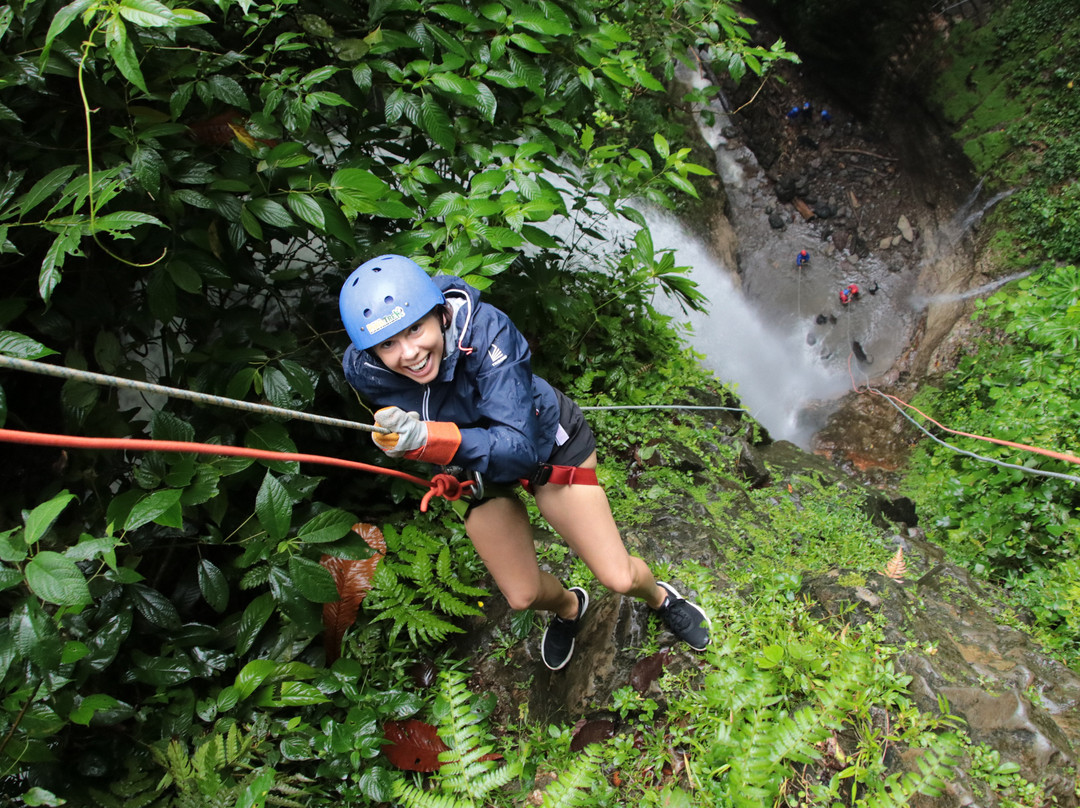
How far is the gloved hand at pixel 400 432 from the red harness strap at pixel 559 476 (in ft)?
1.97

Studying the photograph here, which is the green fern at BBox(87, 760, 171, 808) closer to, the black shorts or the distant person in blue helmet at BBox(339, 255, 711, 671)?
the distant person in blue helmet at BBox(339, 255, 711, 671)

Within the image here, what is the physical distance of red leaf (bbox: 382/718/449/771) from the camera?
296 centimetres

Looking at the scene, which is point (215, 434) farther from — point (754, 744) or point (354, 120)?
point (754, 744)

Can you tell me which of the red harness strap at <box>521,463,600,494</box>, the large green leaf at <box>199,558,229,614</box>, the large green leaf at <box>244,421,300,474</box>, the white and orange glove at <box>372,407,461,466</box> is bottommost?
the large green leaf at <box>199,558,229,614</box>

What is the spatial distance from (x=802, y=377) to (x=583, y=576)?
6.93 m

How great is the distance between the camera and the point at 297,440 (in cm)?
357

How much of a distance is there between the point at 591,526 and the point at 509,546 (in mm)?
370

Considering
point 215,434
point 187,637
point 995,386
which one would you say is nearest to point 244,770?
point 187,637

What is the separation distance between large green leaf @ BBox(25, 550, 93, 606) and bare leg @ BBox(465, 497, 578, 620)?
133cm

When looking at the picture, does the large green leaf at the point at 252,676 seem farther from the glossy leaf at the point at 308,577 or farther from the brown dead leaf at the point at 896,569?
the brown dead leaf at the point at 896,569

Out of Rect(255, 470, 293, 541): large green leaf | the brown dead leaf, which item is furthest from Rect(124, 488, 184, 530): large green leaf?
the brown dead leaf

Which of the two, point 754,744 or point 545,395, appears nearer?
point 754,744

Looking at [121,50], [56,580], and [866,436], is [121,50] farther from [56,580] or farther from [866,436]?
[866,436]

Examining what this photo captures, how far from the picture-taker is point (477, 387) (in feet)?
7.95
